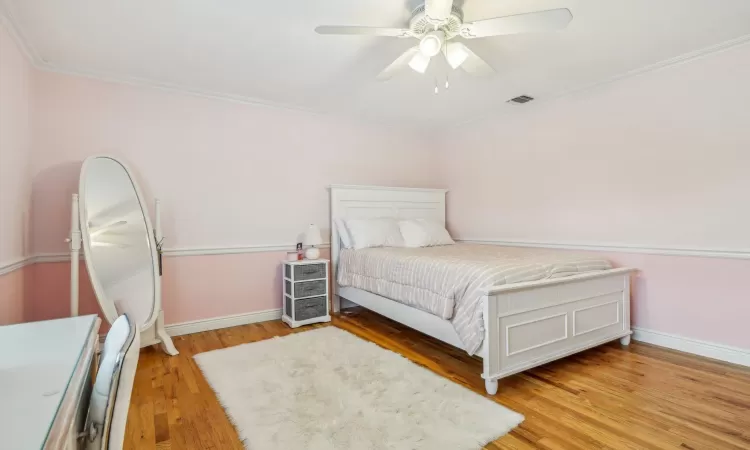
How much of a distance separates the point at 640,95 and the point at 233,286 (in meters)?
4.03

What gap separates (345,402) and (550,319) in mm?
1425

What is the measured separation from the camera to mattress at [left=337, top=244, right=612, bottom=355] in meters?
2.21

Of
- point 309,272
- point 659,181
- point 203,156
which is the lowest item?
point 309,272

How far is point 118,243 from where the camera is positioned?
274 centimetres

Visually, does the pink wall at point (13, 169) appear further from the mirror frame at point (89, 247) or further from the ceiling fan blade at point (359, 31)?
the ceiling fan blade at point (359, 31)

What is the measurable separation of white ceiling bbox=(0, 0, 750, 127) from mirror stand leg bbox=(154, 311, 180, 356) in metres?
2.03

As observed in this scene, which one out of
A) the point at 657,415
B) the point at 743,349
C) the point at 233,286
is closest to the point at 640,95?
the point at 743,349

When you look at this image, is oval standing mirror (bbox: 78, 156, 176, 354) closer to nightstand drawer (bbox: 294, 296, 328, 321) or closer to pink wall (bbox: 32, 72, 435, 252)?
pink wall (bbox: 32, 72, 435, 252)

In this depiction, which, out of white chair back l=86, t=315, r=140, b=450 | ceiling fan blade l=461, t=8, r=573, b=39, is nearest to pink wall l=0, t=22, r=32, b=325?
white chair back l=86, t=315, r=140, b=450

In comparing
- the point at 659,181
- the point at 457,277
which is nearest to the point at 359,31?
the point at 457,277

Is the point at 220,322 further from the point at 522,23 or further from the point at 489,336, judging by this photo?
the point at 522,23

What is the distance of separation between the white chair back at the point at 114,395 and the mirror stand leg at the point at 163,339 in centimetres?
216

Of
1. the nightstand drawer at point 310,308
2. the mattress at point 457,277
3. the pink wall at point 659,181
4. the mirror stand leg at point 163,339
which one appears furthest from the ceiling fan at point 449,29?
the mirror stand leg at point 163,339

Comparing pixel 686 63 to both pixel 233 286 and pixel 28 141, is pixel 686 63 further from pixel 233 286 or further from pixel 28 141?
pixel 28 141
